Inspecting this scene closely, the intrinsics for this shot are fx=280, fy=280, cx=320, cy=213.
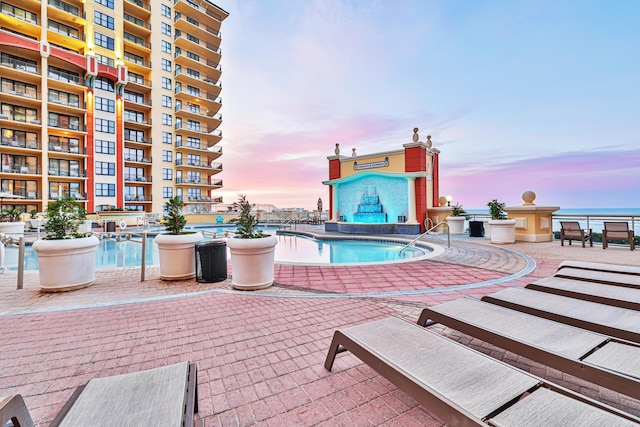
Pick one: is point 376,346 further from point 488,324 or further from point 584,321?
point 584,321

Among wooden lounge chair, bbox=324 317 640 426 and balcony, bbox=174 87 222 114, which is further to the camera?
balcony, bbox=174 87 222 114

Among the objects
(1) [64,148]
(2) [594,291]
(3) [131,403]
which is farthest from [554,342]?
(1) [64,148]

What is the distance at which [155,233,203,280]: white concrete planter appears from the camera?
5.14 metres

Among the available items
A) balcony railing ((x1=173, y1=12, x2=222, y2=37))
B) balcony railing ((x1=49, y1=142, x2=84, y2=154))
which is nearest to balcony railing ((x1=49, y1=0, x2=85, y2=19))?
balcony railing ((x1=173, y1=12, x2=222, y2=37))

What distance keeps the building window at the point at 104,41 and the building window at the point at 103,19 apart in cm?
104

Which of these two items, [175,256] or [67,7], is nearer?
[175,256]

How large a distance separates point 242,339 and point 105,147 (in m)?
31.3

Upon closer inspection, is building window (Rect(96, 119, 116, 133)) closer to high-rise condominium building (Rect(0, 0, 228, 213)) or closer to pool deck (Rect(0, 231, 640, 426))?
high-rise condominium building (Rect(0, 0, 228, 213))

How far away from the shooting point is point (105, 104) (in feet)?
86.5

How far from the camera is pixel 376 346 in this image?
185 cm

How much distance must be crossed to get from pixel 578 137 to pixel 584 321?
19786 mm

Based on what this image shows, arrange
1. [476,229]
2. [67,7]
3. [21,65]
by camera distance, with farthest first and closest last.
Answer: [67,7] → [21,65] → [476,229]

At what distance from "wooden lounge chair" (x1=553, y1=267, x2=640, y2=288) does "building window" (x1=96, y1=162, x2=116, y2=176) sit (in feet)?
107

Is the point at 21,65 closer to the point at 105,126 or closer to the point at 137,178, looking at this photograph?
the point at 105,126
